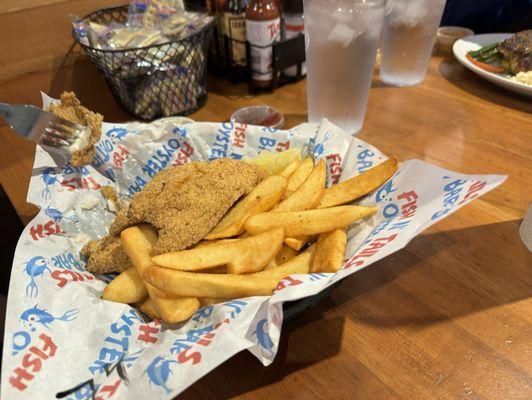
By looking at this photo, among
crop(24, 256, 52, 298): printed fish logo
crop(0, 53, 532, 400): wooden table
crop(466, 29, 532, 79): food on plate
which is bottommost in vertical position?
crop(0, 53, 532, 400): wooden table

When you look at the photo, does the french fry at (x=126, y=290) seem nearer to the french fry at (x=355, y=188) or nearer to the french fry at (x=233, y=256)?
the french fry at (x=233, y=256)

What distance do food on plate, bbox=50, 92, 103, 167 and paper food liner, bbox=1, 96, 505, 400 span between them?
3cm

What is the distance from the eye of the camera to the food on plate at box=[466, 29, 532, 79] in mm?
1590

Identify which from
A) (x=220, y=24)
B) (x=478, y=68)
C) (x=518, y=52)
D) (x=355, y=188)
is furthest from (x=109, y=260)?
(x=518, y=52)

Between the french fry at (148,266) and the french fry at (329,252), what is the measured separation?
0.25 m

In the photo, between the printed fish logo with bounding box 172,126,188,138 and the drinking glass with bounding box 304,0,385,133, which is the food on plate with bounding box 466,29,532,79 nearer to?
the drinking glass with bounding box 304,0,385,133

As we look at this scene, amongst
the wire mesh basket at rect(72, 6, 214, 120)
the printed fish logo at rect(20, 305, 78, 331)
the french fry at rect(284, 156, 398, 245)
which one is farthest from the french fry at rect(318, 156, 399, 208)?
the wire mesh basket at rect(72, 6, 214, 120)

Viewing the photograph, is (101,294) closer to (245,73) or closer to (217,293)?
(217,293)

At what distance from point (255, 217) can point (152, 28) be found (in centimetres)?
109

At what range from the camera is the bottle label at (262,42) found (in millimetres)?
1502

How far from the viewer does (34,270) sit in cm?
75

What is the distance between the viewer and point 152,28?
4.91ft

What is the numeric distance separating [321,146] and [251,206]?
34 centimetres

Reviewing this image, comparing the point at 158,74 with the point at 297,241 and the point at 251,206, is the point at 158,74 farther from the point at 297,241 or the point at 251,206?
the point at 297,241
